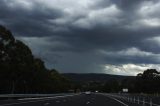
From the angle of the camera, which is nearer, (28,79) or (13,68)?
(13,68)

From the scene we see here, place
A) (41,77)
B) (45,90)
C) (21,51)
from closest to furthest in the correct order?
(21,51), (41,77), (45,90)

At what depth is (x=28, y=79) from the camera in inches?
4466

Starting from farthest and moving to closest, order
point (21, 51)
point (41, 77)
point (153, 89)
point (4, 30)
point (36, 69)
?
1. point (153, 89)
2. point (41, 77)
3. point (36, 69)
4. point (21, 51)
5. point (4, 30)

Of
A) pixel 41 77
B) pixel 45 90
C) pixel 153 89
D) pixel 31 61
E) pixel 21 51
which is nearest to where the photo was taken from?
pixel 21 51

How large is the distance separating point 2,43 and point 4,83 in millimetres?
20079

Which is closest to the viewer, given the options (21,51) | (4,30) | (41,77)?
(4,30)

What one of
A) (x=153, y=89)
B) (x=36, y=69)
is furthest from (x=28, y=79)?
(x=153, y=89)

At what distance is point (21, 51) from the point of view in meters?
99.8

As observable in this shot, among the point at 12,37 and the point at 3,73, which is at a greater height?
the point at 12,37

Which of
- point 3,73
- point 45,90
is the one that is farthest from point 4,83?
point 45,90

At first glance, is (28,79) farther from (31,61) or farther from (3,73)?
(3,73)

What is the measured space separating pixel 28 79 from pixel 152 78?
3082 inches

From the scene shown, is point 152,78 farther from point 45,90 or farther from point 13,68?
point 13,68

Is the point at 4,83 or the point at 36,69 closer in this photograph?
the point at 4,83
